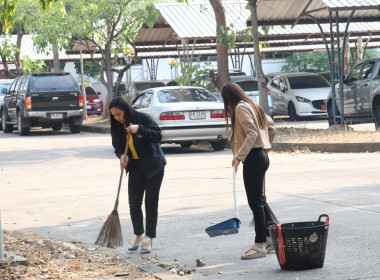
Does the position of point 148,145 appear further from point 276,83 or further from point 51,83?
point 276,83

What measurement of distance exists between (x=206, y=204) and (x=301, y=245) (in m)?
3.92

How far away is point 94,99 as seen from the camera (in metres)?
38.0

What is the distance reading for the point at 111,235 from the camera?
26.0ft

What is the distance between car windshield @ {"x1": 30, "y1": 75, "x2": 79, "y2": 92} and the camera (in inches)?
1030

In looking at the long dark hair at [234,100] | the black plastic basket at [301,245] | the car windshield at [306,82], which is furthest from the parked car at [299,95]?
the black plastic basket at [301,245]

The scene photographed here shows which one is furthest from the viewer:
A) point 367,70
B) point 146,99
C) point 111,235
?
point 367,70

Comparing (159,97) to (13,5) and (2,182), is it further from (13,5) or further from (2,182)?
(13,5)

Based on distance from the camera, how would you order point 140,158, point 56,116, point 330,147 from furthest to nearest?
point 56,116 < point 330,147 < point 140,158

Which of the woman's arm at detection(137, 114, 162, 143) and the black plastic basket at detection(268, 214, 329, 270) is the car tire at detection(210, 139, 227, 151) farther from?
the black plastic basket at detection(268, 214, 329, 270)

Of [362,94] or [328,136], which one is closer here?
[328,136]

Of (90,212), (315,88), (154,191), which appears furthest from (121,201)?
(315,88)

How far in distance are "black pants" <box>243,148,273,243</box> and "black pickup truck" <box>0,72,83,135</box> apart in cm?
1946

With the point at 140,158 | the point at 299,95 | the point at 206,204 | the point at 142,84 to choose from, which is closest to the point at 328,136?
the point at 206,204

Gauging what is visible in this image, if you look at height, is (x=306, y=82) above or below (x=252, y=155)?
above
